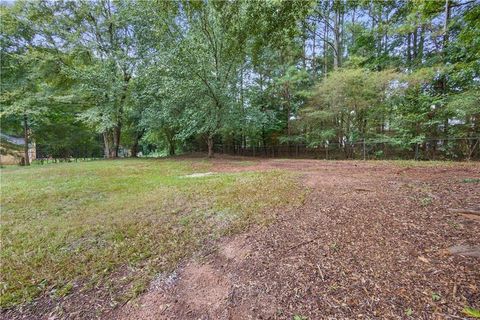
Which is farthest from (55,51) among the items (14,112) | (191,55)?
(191,55)

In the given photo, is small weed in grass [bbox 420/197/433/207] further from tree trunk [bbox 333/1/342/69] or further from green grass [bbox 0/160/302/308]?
tree trunk [bbox 333/1/342/69]

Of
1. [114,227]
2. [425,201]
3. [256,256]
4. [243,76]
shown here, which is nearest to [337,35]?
[243,76]

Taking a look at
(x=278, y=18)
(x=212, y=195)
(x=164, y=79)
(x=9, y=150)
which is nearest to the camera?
(x=212, y=195)

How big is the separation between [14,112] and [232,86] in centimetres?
1086

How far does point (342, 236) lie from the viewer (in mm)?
2416

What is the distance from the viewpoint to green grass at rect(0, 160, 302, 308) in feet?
7.05

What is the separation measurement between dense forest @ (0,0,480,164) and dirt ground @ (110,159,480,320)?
5.46 meters

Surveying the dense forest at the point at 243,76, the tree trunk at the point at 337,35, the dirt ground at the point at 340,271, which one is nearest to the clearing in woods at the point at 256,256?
the dirt ground at the point at 340,271

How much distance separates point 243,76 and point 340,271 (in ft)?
44.0

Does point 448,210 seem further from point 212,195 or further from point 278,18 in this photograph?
point 278,18

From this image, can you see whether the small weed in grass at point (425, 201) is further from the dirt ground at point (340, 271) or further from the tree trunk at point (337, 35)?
the tree trunk at point (337, 35)

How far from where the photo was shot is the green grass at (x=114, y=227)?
2.15 meters

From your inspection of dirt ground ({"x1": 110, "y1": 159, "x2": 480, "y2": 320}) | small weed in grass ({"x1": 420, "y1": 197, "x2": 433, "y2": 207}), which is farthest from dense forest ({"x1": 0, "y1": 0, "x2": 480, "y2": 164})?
dirt ground ({"x1": 110, "y1": 159, "x2": 480, "y2": 320})

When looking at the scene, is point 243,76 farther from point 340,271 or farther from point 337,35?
point 340,271
